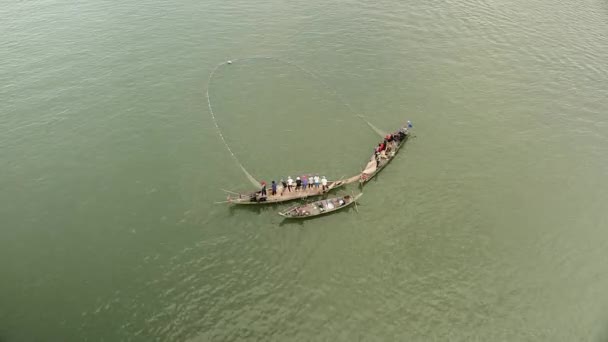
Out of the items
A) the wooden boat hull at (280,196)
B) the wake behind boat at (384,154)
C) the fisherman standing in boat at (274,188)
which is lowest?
the wooden boat hull at (280,196)

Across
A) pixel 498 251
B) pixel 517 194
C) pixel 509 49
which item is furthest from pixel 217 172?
pixel 509 49

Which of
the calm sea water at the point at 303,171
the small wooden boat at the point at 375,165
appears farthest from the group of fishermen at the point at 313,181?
the calm sea water at the point at 303,171

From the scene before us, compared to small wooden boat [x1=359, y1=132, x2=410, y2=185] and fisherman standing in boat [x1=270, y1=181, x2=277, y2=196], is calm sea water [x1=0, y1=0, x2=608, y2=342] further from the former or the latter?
fisherman standing in boat [x1=270, y1=181, x2=277, y2=196]

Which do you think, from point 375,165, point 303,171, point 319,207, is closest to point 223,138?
point 303,171

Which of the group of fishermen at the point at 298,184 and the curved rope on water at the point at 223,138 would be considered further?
the curved rope on water at the point at 223,138

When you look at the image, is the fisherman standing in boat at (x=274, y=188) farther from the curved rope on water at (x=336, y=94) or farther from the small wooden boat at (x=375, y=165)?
the curved rope on water at (x=336, y=94)
